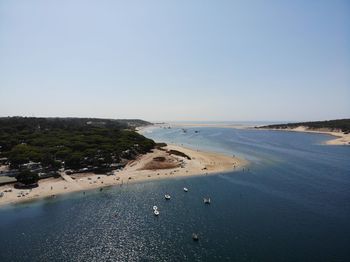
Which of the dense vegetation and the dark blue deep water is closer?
the dark blue deep water

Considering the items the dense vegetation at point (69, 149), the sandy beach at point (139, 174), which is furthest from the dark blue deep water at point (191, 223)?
the dense vegetation at point (69, 149)

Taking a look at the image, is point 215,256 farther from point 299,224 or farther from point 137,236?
point 299,224

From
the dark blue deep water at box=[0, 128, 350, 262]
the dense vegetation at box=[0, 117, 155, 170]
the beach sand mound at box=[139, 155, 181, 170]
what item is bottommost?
the dark blue deep water at box=[0, 128, 350, 262]

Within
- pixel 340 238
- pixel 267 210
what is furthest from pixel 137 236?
pixel 340 238

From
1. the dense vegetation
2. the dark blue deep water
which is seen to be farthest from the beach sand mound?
the dark blue deep water

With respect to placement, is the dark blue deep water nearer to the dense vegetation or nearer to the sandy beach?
the sandy beach

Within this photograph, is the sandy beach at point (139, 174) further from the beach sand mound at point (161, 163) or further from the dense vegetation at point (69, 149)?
the dense vegetation at point (69, 149)
